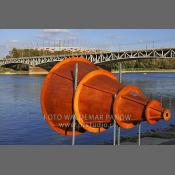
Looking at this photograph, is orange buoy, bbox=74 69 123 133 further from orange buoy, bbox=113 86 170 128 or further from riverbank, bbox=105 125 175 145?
riverbank, bbox=105 125 175 145

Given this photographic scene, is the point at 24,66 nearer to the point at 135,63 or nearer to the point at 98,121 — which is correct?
the point at 135,63

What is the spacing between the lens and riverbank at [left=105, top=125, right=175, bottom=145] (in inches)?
384

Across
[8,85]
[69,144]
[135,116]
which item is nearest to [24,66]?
[8,85]

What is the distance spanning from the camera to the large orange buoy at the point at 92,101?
770 centimetres

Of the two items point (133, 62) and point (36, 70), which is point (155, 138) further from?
point (36, 70)

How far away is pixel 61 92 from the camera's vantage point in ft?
27.0

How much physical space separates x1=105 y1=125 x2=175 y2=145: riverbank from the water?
12 cm

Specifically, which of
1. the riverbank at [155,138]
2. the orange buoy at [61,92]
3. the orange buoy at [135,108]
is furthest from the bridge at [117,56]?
the orange buoy at [135,108]

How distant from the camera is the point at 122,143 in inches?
385

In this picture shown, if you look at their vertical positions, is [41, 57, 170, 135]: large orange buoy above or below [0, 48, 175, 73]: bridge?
below

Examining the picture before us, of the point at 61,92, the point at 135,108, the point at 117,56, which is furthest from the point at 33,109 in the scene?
the point at 135,108

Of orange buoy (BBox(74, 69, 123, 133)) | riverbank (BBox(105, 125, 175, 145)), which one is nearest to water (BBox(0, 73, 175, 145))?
riverbank (BBox(105, 125, 175, 145))

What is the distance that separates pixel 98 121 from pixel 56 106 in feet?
3.02

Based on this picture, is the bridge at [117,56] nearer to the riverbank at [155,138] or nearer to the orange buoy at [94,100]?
the riverbank at [155,138]
